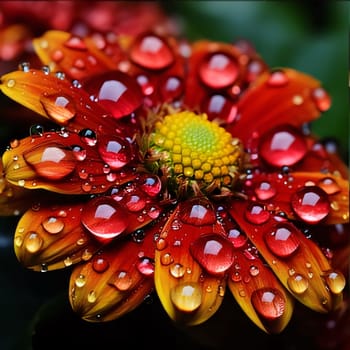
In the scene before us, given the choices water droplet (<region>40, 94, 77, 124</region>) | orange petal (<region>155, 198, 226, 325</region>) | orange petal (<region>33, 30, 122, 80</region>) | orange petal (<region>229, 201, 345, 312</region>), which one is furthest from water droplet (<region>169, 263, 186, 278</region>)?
orange petal (<region>33, 30, 122, 80</region>)

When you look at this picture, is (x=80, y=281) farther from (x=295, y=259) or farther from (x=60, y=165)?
(x=295, y=259)

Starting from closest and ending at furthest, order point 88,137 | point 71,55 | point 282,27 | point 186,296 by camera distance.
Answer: point 186,296, point 88,137, point 71,55, point 282,27

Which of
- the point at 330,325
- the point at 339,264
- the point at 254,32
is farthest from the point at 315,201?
the point at 254,32

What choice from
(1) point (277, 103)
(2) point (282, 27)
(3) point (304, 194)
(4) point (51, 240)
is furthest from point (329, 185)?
(2) point (282, 27)

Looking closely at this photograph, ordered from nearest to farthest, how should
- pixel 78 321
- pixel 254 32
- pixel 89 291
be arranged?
pixel 89 291
pixel 78 321
pixel 254 32

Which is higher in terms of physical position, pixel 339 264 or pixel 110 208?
pixel 110 208

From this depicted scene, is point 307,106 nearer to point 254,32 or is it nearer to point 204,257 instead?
point 204,257

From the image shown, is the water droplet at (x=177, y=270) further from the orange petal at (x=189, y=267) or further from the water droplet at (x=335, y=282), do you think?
the water droplet at (x=335, y=282)

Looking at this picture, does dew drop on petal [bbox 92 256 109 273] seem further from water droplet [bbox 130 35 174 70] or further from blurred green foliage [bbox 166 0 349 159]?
blurred green foliage [bbox 166 0 349 159]
